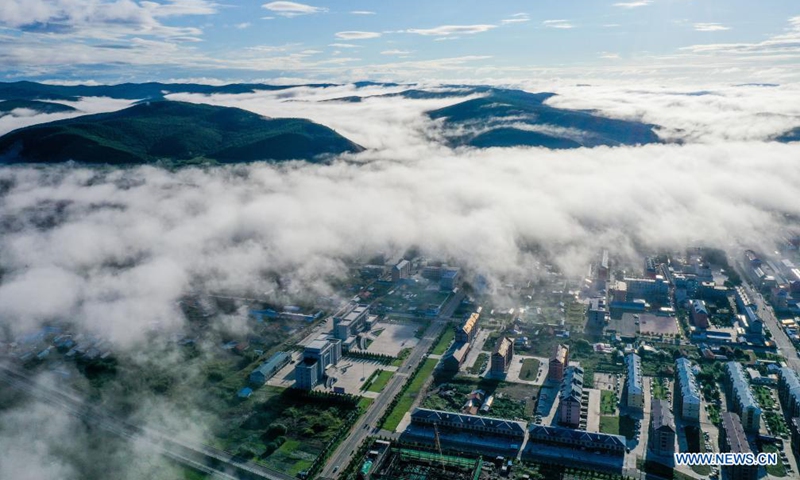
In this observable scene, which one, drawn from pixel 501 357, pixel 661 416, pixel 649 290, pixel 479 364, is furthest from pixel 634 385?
pixel 649 290

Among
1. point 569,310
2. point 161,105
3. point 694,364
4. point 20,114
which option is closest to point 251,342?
point 569,310

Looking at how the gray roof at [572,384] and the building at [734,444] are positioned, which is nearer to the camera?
the building at [734,444]

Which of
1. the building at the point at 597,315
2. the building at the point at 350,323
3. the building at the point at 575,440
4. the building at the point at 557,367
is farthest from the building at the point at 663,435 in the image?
the building at the point at 350,323

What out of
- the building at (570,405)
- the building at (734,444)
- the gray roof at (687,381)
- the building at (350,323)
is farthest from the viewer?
the building at (350,323)

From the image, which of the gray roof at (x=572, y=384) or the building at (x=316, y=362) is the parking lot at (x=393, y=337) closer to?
the building at (x=316, y=362)

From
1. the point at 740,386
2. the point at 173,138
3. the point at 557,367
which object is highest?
the point at 173,138

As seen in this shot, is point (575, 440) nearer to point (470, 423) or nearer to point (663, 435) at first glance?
point (663, 435)
